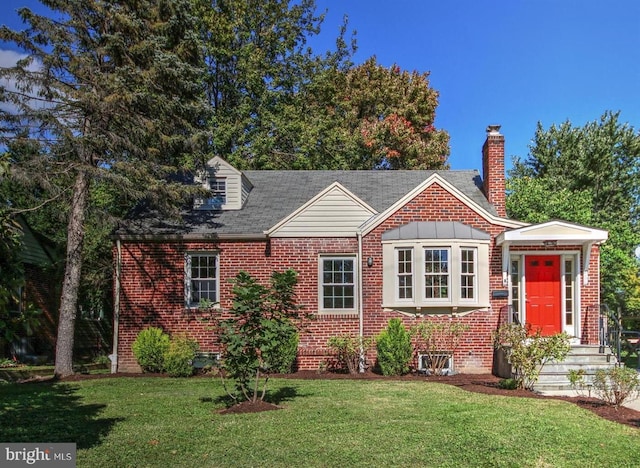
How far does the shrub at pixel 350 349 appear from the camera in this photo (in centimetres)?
1455

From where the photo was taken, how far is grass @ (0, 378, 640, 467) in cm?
668

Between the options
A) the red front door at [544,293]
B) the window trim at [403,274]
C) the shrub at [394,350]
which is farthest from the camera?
the red front door at [544,293]

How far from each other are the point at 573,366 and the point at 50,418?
10359 mm

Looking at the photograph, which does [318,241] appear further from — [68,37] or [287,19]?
[287,19]

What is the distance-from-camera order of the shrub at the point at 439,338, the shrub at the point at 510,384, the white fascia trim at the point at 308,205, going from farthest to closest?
the white fascia trim at the point at 308,205 → the shrub at the point at 439,338 → the shrub at the point at 510,384

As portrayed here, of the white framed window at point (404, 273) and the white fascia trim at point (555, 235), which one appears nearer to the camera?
the white fascia trim at point (555, 235)

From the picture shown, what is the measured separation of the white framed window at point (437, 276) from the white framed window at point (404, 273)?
0.40 meters

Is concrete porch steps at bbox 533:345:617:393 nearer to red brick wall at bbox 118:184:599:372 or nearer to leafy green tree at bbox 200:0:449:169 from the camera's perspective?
red brick wall at bbox 118:184:599:372

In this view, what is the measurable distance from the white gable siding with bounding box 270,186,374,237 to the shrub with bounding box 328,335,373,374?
2680 mm

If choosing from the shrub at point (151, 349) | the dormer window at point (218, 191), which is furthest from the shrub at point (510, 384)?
the dormer window at point (218, 191)

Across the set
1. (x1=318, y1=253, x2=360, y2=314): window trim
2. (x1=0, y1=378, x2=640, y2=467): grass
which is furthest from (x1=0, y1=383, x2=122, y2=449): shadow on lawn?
(x1=318, y1=253, x2=360, y2=314): window trim

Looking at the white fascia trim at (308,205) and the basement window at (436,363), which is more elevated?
the white fascia trim at (308,205)

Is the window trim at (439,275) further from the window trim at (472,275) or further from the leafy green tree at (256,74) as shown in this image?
the leafy green tree at (256,74)

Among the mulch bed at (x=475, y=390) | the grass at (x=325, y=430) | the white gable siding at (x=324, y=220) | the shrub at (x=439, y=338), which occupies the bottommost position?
the mulch bed at (x=475, y=390)
